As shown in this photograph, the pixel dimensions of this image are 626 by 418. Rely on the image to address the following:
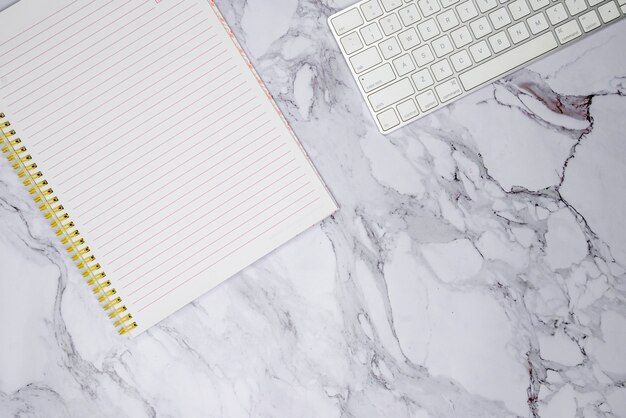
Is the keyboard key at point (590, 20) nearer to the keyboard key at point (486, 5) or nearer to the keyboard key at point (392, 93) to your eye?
the keyboard key at point (486, 5)

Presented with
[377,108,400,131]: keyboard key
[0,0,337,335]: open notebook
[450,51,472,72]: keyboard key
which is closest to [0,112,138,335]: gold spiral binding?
[0,0,337,335]: open notebook

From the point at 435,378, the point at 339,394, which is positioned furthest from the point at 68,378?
the point at 435,378

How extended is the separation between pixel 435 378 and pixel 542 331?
5.7 inches

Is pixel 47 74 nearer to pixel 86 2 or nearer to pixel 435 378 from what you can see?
pixel 86 2

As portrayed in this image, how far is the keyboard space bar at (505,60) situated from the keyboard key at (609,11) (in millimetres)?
64

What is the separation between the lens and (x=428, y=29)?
2.35 feet

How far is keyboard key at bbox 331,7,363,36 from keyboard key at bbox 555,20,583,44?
9.4 inches

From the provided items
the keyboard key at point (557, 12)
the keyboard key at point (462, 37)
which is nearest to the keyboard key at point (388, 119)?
the keyboard key at point (462, 37)

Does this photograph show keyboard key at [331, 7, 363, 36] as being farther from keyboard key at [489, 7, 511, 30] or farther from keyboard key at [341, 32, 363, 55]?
keyboard key at [489, 7, 511, 30]

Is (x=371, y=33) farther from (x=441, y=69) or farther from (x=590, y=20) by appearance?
(x=590, y=20)

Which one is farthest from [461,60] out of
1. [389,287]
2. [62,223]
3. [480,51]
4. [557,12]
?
[62,223]

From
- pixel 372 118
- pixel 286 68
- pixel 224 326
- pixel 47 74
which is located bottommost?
pixel 224 326

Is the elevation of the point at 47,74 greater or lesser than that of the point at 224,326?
greater

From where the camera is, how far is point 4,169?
0.73 m
